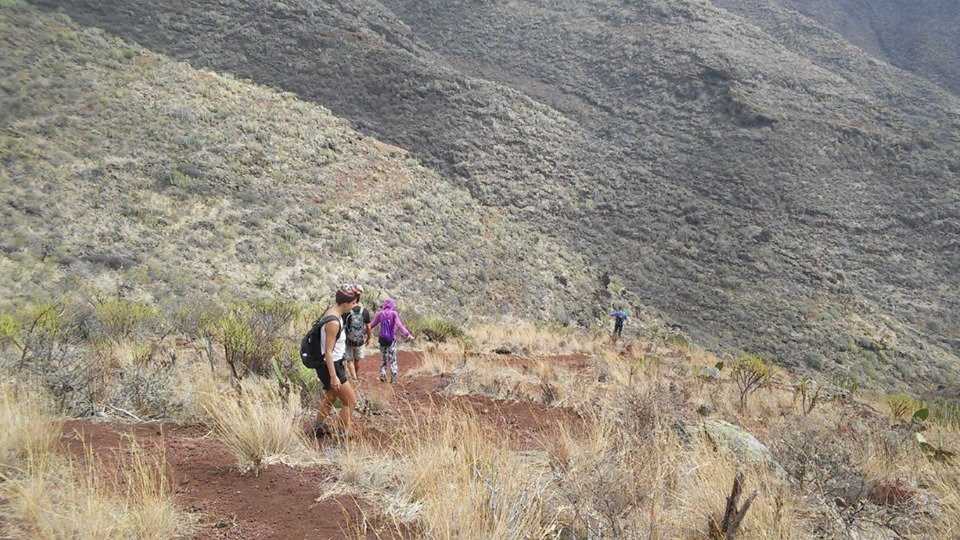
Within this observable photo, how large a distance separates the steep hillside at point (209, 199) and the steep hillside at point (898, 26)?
61.0 meters

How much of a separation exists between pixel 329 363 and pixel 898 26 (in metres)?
99.0

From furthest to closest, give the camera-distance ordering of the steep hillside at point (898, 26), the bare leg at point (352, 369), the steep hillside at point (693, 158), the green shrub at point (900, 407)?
the steep hillside at point (898, 26), the steep hillside at point (693, 158), the green shrub at point (900, 407), the bare leg at point (352, 369)

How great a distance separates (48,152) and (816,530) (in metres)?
23.8

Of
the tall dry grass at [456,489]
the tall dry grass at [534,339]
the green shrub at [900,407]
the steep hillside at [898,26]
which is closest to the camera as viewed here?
the tall dry grass at [456,489]

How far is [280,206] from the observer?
75.8 ft

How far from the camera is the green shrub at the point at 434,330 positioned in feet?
53.0

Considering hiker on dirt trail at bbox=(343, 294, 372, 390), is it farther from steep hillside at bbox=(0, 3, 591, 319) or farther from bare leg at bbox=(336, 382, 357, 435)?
steep hillside at bbox=(0, 3, 591, 319)

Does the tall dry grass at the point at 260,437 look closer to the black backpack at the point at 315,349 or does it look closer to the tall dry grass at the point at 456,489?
the tall dry grass at the point at 456,489


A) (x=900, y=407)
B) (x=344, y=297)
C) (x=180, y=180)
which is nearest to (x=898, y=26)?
(x=900, y=407)

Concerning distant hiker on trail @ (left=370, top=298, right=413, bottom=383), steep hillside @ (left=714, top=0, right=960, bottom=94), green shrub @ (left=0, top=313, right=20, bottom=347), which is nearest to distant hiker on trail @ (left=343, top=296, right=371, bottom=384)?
distant hiker on trail @ (left=370, top=298, right=413, bottom=383)

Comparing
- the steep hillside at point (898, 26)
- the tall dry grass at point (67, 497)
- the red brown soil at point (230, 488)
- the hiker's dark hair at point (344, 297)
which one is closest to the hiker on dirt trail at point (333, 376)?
the hiker's dark hair at point (344, 297)

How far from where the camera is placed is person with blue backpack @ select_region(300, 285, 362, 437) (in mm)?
5031

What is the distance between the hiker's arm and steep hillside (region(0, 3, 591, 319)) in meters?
13.2

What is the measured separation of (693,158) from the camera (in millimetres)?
41469
